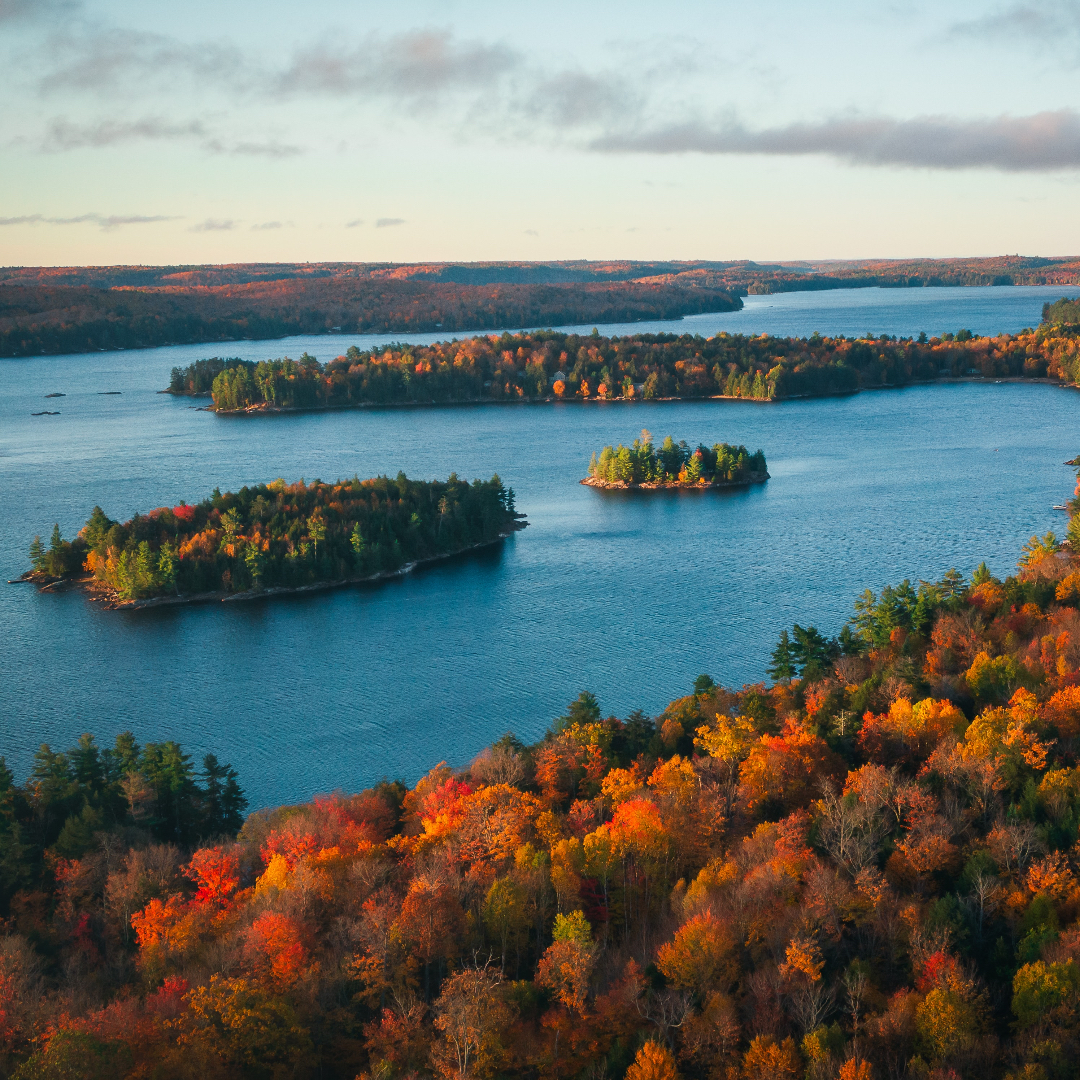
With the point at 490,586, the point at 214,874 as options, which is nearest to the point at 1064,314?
the point at 490,586

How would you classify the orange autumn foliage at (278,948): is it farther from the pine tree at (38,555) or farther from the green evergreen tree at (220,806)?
the pine tree at (38,555)

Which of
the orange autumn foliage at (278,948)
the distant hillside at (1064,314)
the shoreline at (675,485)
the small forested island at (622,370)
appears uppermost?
the distant hillside at (1064,314)

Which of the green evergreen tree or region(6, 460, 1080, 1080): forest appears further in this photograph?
the green evergreen tree

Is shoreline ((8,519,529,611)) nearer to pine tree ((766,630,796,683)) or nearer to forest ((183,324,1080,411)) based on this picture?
pine tree ((766,630,796,683))

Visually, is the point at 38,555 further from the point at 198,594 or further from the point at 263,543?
the point at 263,543

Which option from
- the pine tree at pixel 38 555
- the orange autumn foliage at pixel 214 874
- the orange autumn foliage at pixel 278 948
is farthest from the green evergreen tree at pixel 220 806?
the pine tree at pixel 38 555

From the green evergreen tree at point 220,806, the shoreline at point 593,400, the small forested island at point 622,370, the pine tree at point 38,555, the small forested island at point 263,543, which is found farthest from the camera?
the small forested island at point 622,370

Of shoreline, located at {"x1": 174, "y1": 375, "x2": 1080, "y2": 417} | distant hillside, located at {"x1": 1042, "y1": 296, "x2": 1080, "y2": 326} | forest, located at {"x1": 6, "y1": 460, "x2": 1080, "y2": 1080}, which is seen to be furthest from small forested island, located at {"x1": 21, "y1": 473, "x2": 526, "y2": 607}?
distant hillside, located at {"x1": 1042, "y1": 296, "x2": 1080, "y2": 326}

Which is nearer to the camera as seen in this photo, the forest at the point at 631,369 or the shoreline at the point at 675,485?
the shoreline at the point at 675,485
